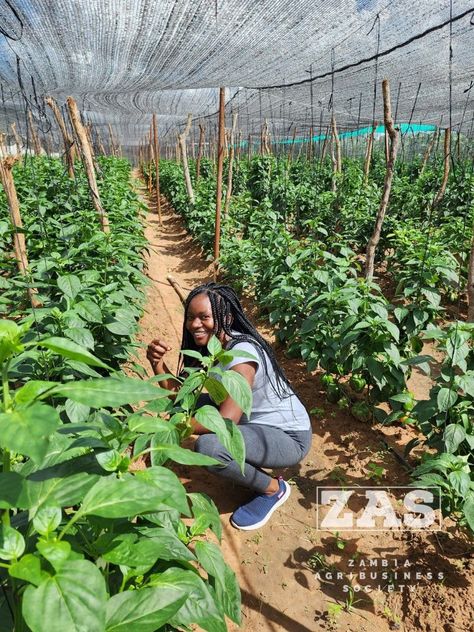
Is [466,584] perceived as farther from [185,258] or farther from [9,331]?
[185,258]

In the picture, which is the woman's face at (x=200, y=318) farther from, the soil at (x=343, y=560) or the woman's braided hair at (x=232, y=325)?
the soil at (x=343, y=560)

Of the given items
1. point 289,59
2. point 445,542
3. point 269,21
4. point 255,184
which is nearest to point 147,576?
point 445,542

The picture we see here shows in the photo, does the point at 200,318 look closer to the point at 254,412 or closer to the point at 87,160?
the point at 254,412

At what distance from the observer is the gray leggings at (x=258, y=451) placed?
88.7 inches

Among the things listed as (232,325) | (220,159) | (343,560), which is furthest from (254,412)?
(220,159)

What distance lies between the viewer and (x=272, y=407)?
245cm

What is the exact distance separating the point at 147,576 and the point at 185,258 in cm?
783

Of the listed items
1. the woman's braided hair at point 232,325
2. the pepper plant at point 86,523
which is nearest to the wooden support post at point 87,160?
the woman's braided hair at point 232,325

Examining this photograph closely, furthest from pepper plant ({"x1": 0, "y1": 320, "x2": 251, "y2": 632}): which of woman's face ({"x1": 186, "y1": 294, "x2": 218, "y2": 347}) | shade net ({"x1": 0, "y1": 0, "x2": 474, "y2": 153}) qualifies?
shade net ({"x1": 0, "y1": 0, "x2": 474, "y2": 153})

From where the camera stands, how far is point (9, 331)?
820mm

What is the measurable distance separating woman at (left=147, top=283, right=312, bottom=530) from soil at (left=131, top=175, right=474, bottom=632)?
0.52ft

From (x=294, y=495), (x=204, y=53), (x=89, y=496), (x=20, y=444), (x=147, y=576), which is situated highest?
(x=204, y=53)

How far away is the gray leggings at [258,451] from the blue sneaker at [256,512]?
0.23 feet

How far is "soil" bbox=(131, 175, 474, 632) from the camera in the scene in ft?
6.51
